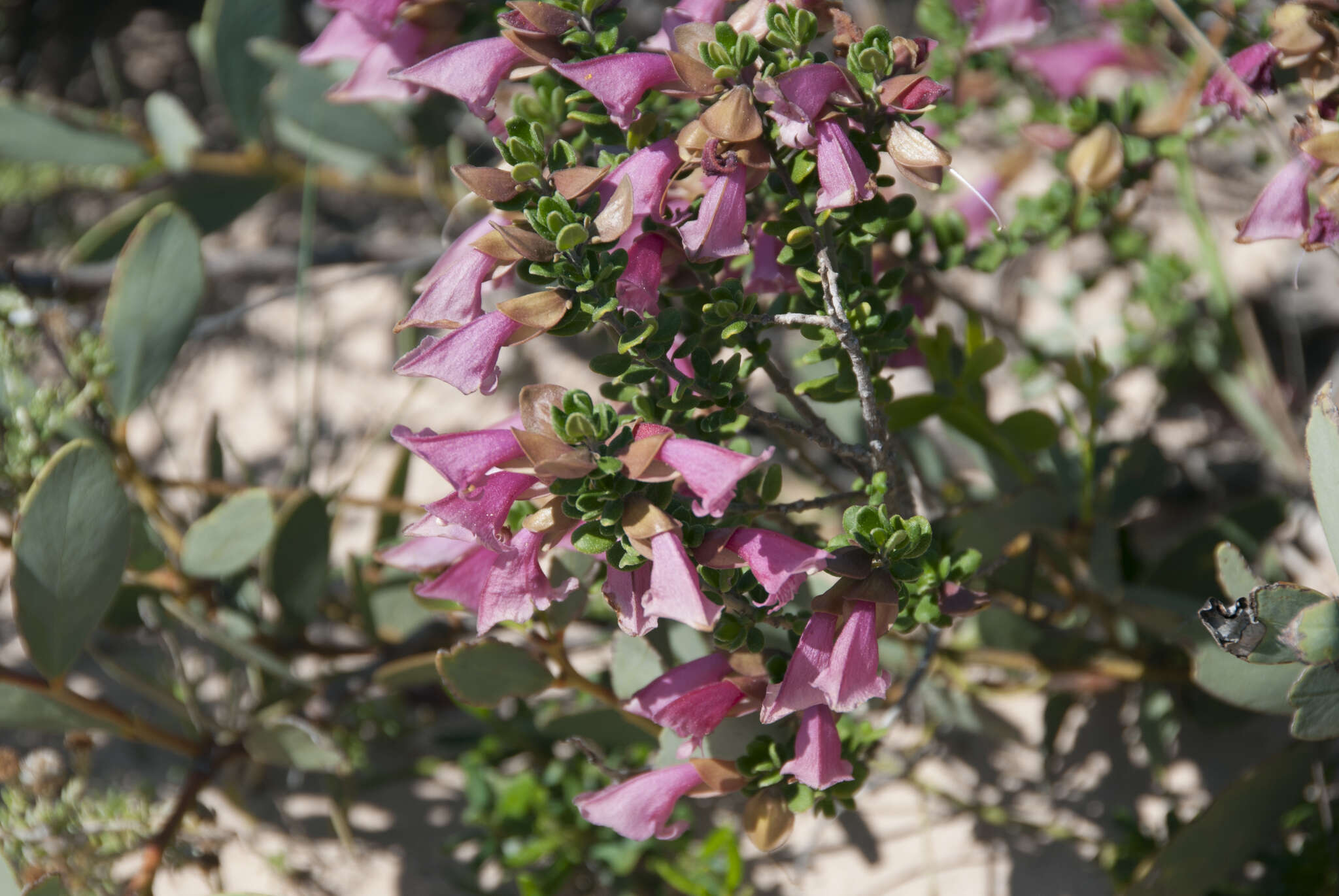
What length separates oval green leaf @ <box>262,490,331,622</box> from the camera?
98 cm

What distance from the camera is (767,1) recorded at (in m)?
0.65

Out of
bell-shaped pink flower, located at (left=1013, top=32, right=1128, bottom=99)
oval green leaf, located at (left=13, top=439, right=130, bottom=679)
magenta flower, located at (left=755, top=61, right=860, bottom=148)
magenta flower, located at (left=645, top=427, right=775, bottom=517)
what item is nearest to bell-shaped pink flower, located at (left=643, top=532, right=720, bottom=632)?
magenta flower, located at (left=645, top=427, right=775, bottom=517)

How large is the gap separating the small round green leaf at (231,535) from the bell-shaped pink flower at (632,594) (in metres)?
0.43

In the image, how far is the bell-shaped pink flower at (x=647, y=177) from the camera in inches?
24.1

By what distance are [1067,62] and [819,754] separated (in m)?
0.93

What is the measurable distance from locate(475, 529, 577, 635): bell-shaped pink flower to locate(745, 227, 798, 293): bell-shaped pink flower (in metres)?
0.24

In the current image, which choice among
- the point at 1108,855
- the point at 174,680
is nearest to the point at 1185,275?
the point at 1108,855

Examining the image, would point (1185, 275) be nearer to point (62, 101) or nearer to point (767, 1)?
point (767, 1)

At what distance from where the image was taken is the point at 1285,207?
728 millimetres

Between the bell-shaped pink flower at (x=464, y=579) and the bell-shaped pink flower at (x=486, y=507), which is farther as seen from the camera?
the bell-shaped pink flower at (x=464, y=579)

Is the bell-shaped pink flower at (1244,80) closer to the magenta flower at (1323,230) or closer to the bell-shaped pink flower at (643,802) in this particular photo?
the magenta flower at (1323,230)

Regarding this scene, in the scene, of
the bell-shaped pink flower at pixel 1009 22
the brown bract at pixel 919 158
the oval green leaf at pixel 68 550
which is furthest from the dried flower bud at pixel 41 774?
the bell-shaped pink flower at pixel 1009 22

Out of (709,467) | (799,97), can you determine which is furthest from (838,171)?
(709,467)

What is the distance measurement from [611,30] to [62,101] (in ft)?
4.77
